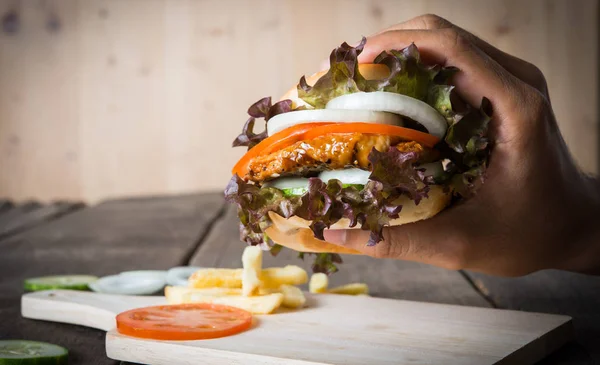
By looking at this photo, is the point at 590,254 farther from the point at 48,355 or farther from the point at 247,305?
the point at 48,355

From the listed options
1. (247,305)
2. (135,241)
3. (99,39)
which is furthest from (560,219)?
(99,39)

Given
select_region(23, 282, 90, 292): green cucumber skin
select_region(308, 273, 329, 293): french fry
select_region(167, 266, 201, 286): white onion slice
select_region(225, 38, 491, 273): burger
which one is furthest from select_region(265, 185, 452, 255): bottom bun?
select_region(23, 282, 90, 292): green cucumber skin

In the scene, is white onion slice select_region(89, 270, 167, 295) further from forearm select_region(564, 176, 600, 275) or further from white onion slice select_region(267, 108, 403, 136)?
forearm select_region(564, 176, 600, 275)

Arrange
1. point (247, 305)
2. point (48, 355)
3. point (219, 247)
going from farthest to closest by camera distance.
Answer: point (219, 247) < point (247, 305) < point (48, 355)

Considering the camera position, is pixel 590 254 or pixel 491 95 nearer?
pixel 491 95

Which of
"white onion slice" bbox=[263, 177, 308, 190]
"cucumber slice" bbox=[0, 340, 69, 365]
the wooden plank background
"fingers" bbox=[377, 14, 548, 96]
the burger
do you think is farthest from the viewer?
the wooden plank background

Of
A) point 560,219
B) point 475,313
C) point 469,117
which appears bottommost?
point 475,313

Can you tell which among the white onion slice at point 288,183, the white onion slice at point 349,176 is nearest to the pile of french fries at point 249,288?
the white onion slice at point 288,183
